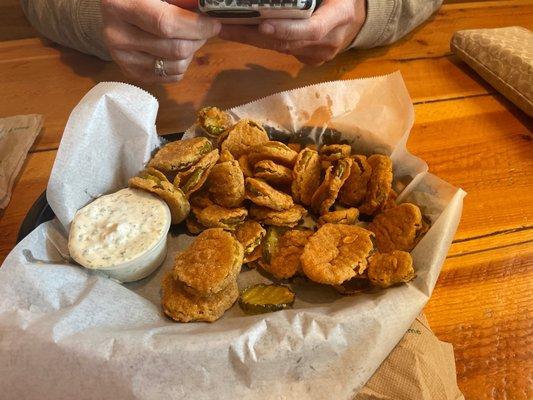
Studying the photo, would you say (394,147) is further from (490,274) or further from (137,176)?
(137,176)

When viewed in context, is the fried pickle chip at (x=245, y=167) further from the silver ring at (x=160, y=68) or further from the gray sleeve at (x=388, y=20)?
the gray sleeve at (x=388, y=20)

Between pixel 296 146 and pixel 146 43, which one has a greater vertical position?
pixel 146 43

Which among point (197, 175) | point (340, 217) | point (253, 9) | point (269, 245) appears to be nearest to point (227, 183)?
point (197, 175)

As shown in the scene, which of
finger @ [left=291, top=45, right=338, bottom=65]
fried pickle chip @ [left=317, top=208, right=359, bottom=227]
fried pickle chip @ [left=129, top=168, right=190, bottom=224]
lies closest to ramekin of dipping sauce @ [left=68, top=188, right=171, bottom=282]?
fried pickle chip @ [left=129, top=168, right=190, bottom=224]

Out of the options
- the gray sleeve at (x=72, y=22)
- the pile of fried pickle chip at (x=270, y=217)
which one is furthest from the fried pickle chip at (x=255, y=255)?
the gray sleeve at (x=72, y=22)

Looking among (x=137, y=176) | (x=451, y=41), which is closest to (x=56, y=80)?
(x=137, y=176)

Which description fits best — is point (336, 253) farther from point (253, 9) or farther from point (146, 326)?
point (253, 9)
